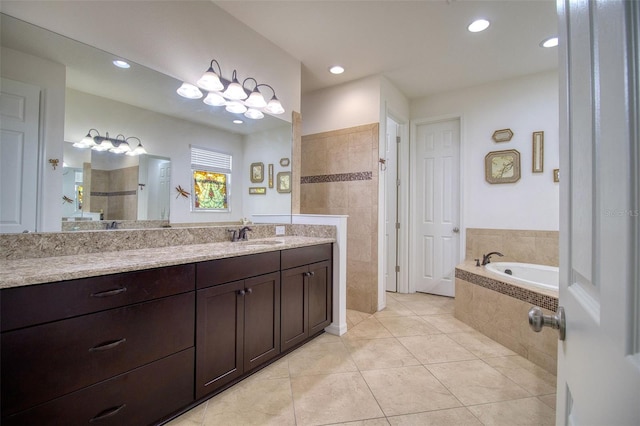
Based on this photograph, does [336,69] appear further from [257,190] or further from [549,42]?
[549,42]

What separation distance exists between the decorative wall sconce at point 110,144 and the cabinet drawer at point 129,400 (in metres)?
1.25

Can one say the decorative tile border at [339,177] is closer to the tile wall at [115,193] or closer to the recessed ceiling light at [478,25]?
the recessed ceiling light at [478,25]

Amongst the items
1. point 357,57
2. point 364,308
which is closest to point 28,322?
point 364,308

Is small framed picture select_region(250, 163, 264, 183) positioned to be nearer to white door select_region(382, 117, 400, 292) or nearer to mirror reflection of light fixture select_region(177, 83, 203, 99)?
mirror reflection of light fixture select_region(177, 83, 203, 99)

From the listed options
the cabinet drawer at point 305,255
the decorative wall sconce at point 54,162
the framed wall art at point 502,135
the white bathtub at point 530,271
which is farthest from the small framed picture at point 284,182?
the framed wall art at point 502,135

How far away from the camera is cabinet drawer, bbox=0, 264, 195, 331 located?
0.97 meters

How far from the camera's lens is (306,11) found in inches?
88.1

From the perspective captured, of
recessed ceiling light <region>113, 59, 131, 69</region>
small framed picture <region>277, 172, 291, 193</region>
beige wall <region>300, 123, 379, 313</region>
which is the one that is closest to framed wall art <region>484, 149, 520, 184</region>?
beige wall <region>300, 123, 379, 313</region>

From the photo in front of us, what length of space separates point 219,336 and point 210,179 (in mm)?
1223

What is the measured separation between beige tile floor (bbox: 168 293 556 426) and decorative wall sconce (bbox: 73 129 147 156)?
61.9 inches

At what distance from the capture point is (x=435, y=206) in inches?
151

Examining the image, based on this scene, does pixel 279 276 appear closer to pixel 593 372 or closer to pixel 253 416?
pixel 253 416

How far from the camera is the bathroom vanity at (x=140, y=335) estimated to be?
Result: 39.4 inches

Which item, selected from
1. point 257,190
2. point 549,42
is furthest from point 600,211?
point 549,42
